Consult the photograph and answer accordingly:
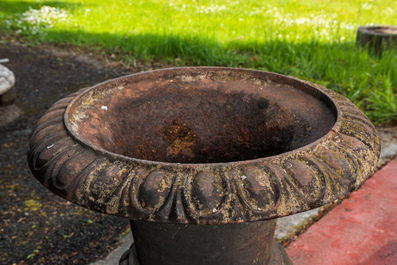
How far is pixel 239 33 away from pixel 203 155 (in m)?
3.57

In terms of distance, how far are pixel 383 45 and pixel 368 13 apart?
9.61 feet

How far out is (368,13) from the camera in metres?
6.57

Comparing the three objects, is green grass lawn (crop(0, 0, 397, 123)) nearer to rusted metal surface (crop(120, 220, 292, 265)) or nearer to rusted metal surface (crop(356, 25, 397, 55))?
rusted metal surface (crop(356, 25, 397, 55))

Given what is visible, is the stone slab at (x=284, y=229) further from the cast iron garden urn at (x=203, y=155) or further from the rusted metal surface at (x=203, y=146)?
the rusted metal surface at (x=203, y=146)

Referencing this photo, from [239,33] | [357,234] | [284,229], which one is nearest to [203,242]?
[284,229]

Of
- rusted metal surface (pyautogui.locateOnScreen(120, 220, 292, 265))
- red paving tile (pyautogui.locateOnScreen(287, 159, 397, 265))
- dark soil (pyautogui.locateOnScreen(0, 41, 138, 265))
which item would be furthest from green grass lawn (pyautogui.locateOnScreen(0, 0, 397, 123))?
rusted metal surface (pyautogui.locateOnScreen(120, 220, 292, 265))

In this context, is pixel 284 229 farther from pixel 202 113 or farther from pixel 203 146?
pixel 202 113

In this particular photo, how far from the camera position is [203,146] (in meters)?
1.61

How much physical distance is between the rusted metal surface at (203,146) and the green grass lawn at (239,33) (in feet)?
6.72

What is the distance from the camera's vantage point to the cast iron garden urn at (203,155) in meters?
0.82

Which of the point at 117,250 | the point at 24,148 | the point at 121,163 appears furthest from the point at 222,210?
the point at 24,148

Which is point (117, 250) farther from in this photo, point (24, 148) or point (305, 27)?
point (305, 27)

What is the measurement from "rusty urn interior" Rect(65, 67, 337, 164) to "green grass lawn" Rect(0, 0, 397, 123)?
2027 mm

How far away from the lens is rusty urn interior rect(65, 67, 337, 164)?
4.33ft
